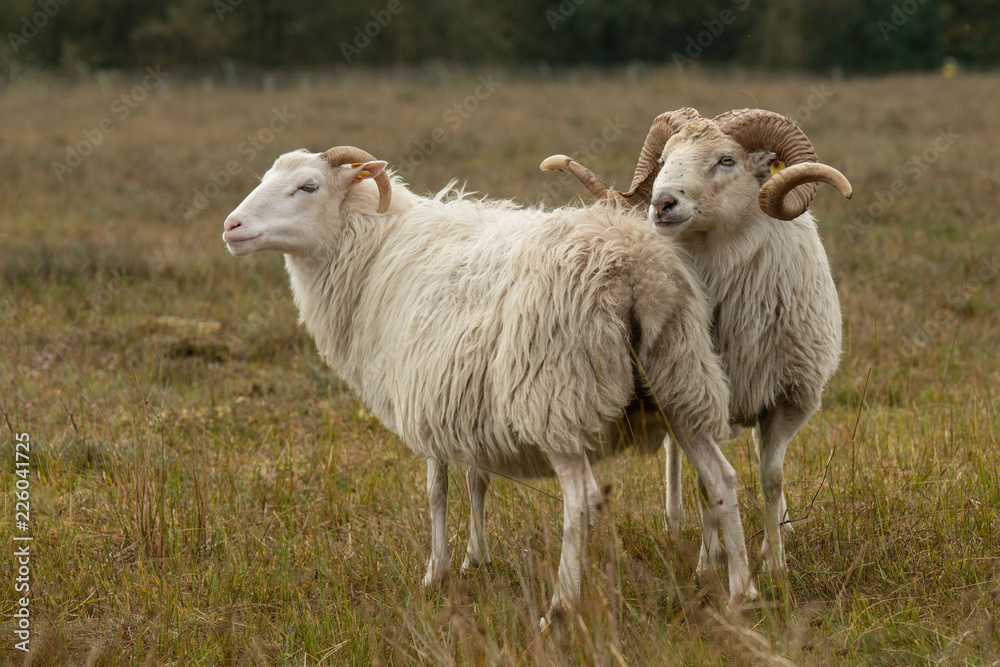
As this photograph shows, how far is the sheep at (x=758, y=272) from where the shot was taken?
3.47 m

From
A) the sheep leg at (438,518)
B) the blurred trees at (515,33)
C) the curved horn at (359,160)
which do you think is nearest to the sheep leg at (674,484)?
the sheep leg at (438,518)

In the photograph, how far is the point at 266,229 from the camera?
404cm

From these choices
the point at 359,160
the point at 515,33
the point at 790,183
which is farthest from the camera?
the point at 515,33

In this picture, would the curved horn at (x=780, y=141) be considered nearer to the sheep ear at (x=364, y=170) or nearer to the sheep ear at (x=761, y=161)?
the sheep ear at (x=761, y=161)

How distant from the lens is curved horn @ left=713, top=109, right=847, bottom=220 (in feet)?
11.1

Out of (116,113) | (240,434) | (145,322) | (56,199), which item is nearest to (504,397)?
(240,434)

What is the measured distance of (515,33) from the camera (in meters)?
49.2

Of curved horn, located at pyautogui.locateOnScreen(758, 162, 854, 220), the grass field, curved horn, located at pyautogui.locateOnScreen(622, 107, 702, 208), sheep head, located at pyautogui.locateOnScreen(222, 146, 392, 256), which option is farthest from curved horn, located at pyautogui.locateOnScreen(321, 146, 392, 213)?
curved horn, located at pyautogui.locateOnScreen(758, 162, 854, 220)

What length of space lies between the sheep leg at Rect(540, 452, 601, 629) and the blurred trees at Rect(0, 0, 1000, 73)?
123ft

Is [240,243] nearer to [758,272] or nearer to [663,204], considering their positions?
[663,204]

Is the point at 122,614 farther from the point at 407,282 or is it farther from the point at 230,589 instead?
the point at 407,282

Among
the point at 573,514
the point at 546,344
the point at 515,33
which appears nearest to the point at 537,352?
the point at 546,344

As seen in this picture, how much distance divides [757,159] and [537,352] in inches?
47.9

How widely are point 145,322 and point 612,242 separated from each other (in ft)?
16.5
